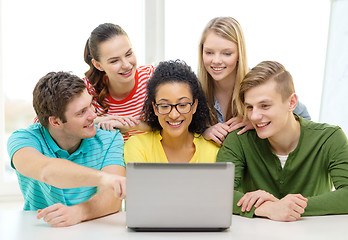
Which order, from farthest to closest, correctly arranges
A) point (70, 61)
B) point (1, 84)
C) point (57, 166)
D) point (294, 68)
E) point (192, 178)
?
point (294, 68) → point (70, 61) → point (1, 84) → point (57, 166) → point (192, 178)

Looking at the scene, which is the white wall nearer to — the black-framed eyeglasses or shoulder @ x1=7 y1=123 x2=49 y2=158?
the black-framed eyeglasses

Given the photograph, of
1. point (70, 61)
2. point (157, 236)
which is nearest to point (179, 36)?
point (70, 61)

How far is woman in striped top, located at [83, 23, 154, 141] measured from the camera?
2.29 m

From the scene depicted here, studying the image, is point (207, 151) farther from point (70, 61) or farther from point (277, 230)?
point (70, 61)

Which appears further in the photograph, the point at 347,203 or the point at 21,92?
the point at 21,92

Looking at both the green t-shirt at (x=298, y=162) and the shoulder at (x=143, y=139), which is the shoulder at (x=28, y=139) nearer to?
the shoulder at (x=143, y=139)

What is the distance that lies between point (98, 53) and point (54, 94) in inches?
22.7

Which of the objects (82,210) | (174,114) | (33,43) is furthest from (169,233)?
(33,43)

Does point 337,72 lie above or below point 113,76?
below

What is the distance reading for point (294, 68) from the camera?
13.6 feet

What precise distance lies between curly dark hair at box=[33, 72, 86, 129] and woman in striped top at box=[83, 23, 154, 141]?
1.13 feet

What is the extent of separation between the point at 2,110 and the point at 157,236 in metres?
2.46

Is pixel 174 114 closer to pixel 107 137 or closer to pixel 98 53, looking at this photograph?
pixel 107 137

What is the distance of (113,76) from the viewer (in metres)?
2.33
